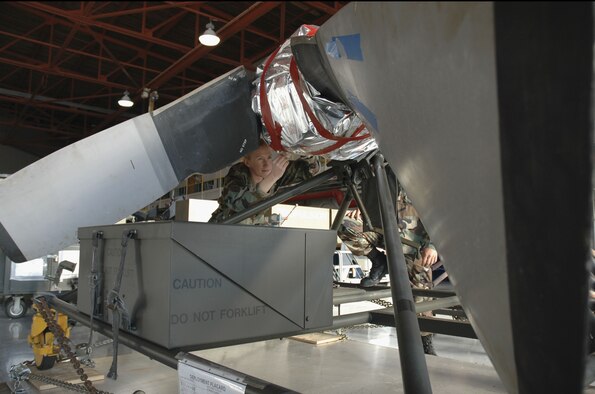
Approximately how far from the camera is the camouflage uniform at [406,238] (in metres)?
2.55

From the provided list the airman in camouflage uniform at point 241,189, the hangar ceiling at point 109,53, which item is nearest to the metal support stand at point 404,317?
the hangar ceiling at point 109,53

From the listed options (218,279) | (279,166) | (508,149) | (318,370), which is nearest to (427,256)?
(318,370)

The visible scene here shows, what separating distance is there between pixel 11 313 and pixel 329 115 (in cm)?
568

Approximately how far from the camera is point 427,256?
284cm

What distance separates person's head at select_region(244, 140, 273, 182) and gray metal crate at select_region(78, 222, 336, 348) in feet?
2.38

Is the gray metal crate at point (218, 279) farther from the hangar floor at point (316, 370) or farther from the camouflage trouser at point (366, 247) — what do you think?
the camouflage trouser at point (366, 247)

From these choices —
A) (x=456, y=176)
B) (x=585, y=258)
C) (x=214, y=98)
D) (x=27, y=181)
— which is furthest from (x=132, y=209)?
(x=585, y=258)

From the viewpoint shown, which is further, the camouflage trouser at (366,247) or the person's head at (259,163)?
the camouflage trouser at (366,247)

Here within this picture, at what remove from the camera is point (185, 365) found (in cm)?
90

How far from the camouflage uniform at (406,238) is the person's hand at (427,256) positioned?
0.03 meters

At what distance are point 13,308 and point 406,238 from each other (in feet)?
16.9

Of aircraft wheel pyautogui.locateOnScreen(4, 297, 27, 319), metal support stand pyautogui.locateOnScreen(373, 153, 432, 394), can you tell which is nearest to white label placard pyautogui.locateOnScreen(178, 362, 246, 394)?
metal support stand pyautogui.locateOnScreen(373, 153, 432, 394)

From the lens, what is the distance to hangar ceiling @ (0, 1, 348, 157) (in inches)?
15.4

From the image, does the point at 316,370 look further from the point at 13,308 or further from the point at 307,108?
the point at 13,308
